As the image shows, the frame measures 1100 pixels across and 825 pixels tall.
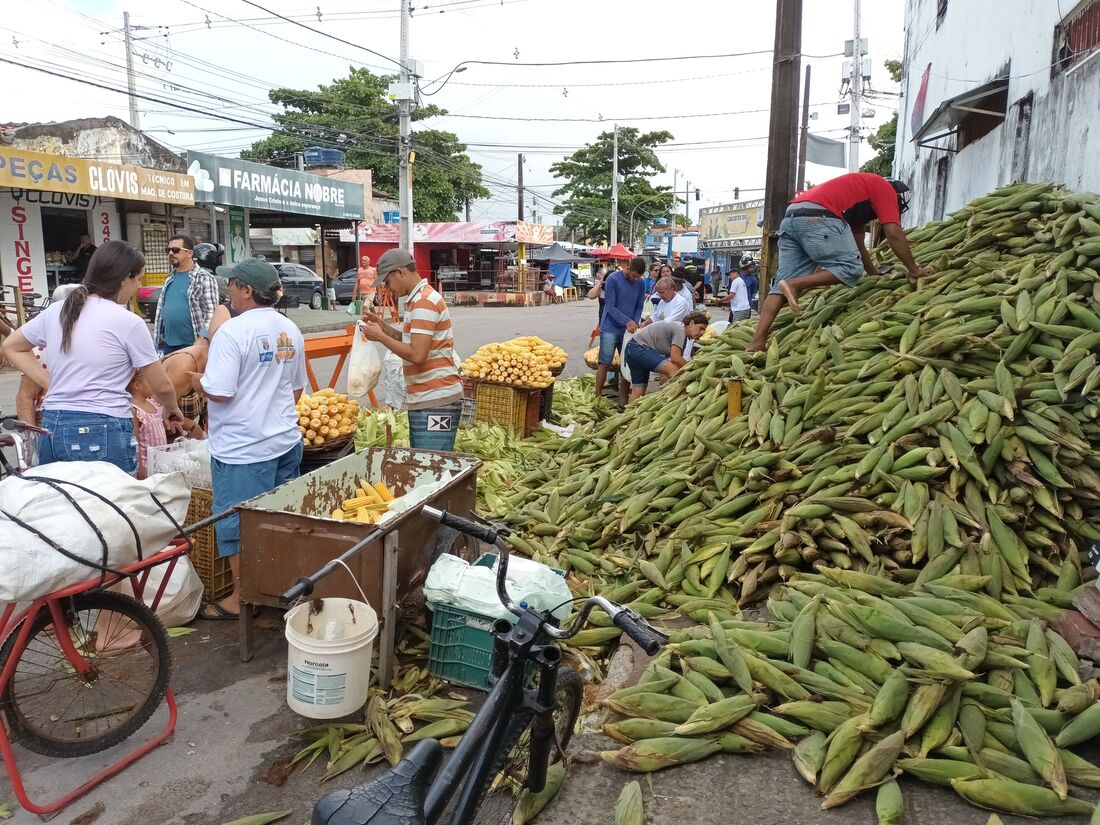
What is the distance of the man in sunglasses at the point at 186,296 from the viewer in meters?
6.32

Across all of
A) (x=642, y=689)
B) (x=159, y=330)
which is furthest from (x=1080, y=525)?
(x=159, y=330)

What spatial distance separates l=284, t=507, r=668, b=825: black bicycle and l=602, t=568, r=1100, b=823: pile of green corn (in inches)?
14.9

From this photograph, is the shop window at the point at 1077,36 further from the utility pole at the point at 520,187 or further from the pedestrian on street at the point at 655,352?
the utility pole at the point at 520,187

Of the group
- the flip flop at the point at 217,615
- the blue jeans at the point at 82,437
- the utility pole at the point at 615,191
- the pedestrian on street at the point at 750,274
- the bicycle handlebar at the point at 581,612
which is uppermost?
the utility pole at the point at 615,191

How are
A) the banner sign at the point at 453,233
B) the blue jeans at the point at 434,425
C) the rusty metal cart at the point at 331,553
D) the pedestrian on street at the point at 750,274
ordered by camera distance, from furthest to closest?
the banner sign at the point at 453,233 < the pedestrian on street at the point at 750,274 < the blue jeans at the point at 434,425 < the rusty metal cart at the point at 331,553

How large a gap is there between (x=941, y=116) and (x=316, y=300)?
80.0 ft

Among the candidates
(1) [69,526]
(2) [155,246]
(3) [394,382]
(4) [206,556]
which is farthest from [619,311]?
(2) [155,246]

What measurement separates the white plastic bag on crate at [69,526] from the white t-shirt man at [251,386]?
0.97 meters

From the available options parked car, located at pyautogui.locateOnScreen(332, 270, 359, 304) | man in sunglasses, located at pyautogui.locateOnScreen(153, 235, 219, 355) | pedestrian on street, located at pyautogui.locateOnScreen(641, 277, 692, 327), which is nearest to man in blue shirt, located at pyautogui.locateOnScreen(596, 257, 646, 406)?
pedestrian on street, located at pyautogui.locateOnScreen(641, 277, 692, 327)

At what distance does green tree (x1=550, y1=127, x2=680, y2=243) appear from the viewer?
5269cm

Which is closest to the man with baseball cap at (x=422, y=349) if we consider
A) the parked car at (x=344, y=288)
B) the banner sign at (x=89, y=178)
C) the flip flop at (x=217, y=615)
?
the flip flop at (x=217, y=615)

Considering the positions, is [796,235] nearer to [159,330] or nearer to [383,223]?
[159,330]

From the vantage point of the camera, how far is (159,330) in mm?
6582

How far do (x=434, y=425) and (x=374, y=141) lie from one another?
41230mm
